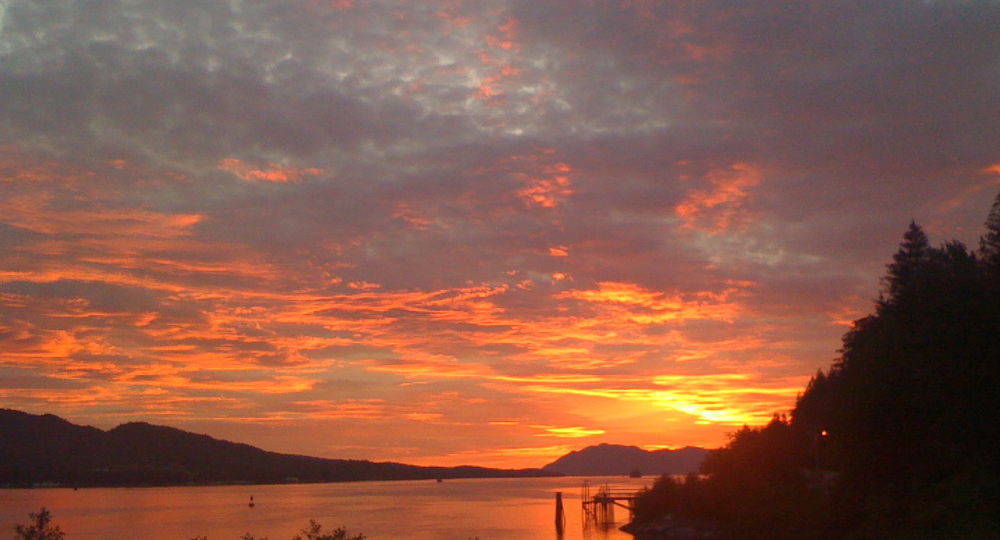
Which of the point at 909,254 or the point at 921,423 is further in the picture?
the point at 909,254

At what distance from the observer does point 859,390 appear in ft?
124

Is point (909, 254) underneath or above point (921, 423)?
above

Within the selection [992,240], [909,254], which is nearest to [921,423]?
[992,240]

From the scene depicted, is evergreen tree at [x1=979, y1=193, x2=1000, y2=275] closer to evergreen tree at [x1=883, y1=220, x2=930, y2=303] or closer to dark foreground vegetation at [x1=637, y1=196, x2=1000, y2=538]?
dark foreground vegetation at [x1=637, y1=196, x2=1000, y2=538]

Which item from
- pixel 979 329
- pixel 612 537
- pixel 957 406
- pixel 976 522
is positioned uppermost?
pixel 979 329

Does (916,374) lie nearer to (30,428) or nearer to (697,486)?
(697,486)

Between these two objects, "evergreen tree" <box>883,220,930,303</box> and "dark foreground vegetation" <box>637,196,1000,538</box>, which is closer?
"dark foreground vegetation" <box>637,196,1000,538</box>

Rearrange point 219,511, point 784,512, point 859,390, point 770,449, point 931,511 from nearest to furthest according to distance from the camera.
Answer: point 931,511 → point 859,390 → point 784,512 → point 770,449 → point 219,511

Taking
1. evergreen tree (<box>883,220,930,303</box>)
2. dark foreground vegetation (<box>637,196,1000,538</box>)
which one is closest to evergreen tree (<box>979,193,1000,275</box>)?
dark foreground vegetation (<box>637,196,1000,538</box>)


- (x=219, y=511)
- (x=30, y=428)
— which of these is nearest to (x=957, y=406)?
(x=219, y=511)

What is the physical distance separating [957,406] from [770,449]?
92.4 ft

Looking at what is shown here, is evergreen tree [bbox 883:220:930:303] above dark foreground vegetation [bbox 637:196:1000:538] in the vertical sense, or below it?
above

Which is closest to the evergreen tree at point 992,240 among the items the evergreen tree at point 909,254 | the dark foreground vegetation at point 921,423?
the dark foreground vegetation at point 921,423

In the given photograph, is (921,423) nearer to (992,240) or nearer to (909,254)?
(992,240)
